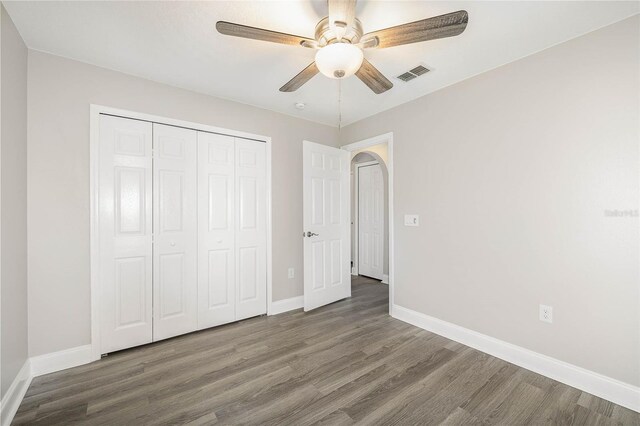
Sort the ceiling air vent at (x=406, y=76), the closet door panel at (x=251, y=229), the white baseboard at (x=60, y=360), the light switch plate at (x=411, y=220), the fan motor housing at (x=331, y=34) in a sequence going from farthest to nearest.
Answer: the closet door panel at (x=251, y=229), the light switch plate at (x=411, y=220), the ceiling air vent at (x=406, y=76), the white baseboard at (x=60, y=360), the fan motor housing at (x=331, y=34)

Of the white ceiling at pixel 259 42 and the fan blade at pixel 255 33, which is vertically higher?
the white ceiling at pixel 259 42

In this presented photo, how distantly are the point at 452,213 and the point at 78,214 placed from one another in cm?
332

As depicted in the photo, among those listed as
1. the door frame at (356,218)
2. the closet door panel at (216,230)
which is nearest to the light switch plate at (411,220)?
the closet door panel at (216,230)

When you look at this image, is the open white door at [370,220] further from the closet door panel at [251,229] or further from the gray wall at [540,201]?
the closet door panel at [251,229]

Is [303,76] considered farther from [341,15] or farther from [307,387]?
[307,387]

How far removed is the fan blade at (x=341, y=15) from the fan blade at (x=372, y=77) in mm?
267

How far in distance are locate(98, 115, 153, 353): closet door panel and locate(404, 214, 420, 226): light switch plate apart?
2640mm

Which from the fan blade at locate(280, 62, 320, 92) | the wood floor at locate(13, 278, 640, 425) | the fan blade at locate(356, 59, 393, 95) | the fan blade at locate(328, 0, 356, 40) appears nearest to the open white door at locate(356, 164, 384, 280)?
the wood floor at locate(13, 278, 640, 425)

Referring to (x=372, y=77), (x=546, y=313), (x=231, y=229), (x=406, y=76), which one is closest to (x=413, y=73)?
(x=406, y=76)

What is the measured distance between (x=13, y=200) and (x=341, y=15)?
2372 mm

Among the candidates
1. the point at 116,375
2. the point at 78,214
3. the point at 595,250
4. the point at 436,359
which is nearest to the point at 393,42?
the point at 595,250

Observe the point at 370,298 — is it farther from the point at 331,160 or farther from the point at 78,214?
the point at 78,214

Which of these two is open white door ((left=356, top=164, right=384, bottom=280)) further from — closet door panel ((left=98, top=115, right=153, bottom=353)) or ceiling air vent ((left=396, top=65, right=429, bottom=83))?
closet door panel ((left=98, top=115, right=153, bottom=353))

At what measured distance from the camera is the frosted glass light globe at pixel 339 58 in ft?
4.83
